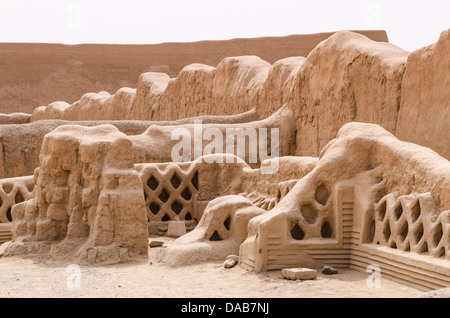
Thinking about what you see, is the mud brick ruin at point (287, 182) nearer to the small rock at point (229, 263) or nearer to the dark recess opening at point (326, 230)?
the dark recess opening at point (326, 230)

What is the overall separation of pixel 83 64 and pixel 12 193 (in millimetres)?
29105

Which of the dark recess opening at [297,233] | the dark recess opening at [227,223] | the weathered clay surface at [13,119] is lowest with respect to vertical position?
the weathered clay surface at [13,119]

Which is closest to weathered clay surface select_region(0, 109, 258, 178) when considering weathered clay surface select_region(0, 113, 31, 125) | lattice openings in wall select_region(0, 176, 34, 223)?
lattice openings in wall select_region(0, 176, 34, 223)

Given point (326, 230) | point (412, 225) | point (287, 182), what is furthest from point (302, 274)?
point (287, 182)

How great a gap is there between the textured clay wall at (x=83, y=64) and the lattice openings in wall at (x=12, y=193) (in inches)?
1079

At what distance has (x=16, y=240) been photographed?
37.2 ft

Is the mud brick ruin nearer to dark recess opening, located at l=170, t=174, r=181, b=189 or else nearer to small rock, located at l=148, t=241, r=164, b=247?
dark recess opening, located at l=170, t=174, r=181, b=189

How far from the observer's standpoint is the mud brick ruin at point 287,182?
870 centimetres

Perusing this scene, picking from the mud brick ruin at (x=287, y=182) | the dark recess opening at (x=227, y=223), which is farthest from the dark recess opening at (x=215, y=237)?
the dark recess opening at (x=227, y=223)

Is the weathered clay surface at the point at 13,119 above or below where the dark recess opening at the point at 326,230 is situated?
below

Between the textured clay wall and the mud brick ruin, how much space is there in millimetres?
22087

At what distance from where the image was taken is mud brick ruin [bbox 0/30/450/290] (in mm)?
8703

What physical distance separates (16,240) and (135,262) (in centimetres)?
214
